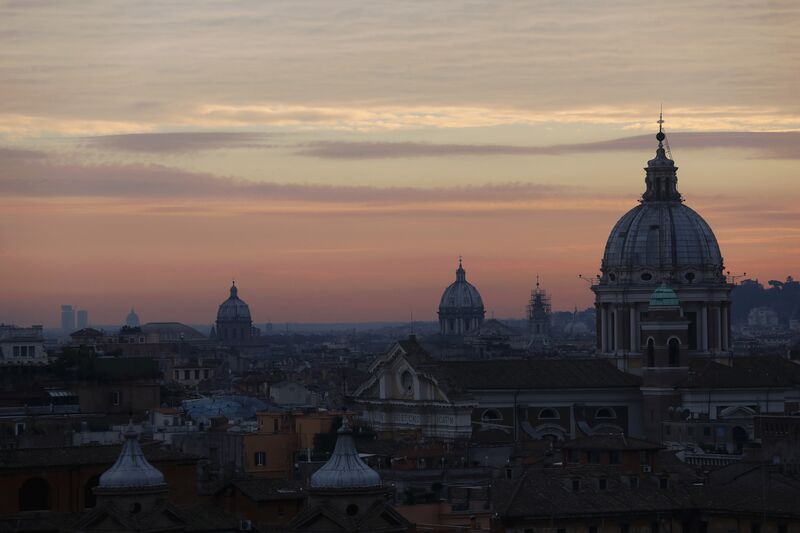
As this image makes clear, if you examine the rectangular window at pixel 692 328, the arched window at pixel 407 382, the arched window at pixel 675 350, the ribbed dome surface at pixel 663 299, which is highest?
the ribbed dome surface at pixel 663 299

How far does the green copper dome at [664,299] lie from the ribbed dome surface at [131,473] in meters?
51.0

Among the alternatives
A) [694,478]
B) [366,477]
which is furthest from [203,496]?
[694,478]

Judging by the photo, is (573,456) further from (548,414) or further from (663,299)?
(663,299)

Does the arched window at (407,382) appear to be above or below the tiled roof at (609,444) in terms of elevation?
→ above

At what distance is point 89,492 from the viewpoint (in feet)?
179

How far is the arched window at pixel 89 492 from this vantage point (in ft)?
178

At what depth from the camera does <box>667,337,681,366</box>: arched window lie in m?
100

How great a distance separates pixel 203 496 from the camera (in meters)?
58.5

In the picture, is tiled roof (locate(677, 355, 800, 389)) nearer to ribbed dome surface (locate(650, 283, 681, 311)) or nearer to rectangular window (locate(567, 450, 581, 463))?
ribbed dome surface (locate(650, 283, 681, 311))

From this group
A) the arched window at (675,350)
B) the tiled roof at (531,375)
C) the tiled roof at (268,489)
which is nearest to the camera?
the tiled roof at (268,489)

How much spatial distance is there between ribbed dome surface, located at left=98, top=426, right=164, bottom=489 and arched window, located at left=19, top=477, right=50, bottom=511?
2.94 meters

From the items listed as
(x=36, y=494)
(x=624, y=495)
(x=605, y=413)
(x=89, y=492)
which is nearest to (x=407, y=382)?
(x=605, y=413)

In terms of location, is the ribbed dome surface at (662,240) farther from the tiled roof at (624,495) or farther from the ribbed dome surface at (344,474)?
the ribbed dome surface at (344,474)

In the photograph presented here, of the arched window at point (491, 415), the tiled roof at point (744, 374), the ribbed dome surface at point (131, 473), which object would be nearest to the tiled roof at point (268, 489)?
the ribbed dome surface at point (131, 473)
